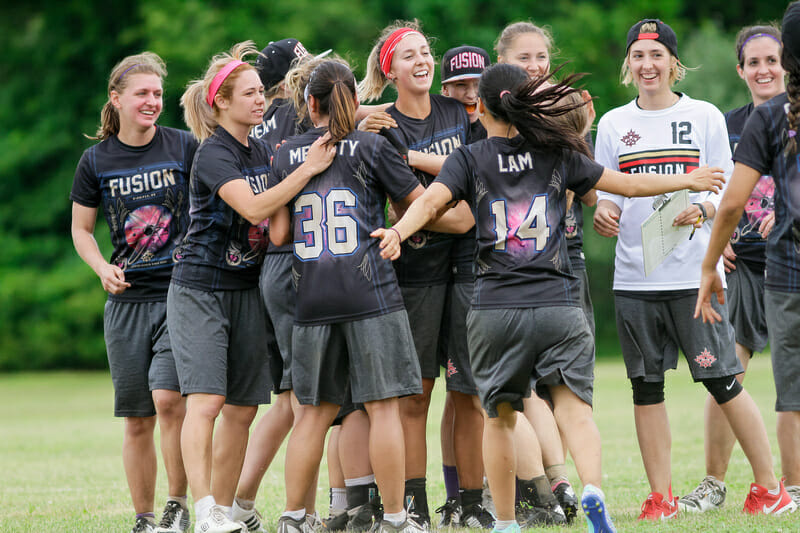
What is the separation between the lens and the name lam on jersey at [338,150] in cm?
492

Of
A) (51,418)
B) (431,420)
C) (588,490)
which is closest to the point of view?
(588,490)

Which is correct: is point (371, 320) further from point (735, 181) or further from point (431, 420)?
point (431, 420)

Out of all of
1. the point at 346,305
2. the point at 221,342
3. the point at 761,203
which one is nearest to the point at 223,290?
the point at 221,342

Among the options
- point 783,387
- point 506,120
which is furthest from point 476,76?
point 783,387

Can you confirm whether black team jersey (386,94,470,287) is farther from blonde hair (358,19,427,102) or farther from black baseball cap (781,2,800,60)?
black baseball cap (781,2,800,60)

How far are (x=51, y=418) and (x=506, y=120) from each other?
1216 centimetres

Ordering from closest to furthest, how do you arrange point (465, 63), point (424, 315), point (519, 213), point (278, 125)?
point (519, 213) → point (424, 315) → point (465, 63) → point (278, 125)

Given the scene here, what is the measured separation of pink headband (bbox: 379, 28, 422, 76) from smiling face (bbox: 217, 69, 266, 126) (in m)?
0.79

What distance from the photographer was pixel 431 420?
13.4 metres

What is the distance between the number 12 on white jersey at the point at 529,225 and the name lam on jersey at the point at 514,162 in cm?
16

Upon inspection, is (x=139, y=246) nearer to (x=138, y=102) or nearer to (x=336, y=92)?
(x=138, y=102)

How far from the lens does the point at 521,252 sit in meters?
4.57

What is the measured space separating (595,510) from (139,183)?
3.11 m

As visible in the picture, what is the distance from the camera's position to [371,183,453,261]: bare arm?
178 inches
